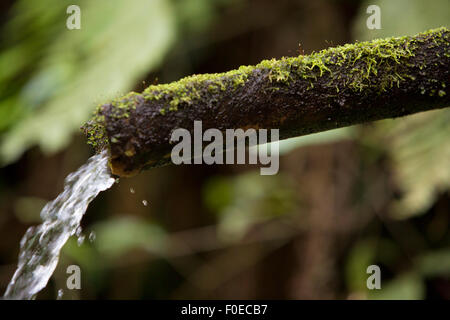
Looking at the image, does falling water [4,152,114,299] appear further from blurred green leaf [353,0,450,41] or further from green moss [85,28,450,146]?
blurred green leaf [353,0,450,41]

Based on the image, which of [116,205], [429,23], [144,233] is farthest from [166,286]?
[429,23]

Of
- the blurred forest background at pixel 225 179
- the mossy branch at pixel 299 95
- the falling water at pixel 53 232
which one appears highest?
the blurred forest background at pixel 225 179

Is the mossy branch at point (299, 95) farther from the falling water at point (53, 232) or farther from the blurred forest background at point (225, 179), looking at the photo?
the blurred forest background at point (225, 179)

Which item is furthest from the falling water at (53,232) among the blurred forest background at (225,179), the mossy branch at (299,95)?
the blurred forest background at (225,179)

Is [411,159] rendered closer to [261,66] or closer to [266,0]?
[261,66]

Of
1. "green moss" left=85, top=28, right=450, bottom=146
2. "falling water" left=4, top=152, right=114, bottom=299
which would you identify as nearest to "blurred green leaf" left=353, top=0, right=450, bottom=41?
"green moss" left=85, top=28, right=450, bottom=146

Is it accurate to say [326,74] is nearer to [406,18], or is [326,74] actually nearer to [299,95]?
[299,95]
